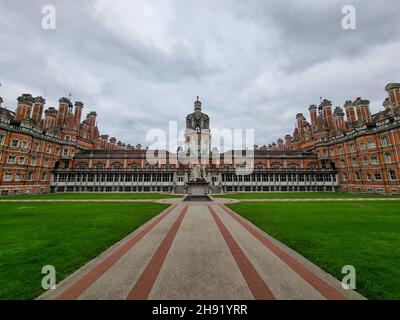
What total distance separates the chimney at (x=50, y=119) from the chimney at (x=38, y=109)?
59.2 inches

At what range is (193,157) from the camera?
6044 cm

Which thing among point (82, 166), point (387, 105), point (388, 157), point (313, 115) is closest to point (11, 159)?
point (82, 166)

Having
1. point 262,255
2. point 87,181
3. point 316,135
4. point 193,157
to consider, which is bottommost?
point 262,255

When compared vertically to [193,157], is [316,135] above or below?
above

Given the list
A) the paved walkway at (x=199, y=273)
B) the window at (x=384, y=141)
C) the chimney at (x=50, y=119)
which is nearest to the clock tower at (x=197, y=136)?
the chimney at (x=50, y=119)

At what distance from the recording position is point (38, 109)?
178ft

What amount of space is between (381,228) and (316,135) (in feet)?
205

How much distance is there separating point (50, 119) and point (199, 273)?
71.2m

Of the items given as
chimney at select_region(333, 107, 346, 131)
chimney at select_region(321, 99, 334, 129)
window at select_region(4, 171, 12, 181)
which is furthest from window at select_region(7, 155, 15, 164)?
chimney at select_region(321, 99, 334, 129)

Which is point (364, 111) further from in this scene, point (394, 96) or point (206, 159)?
point (206, 159)

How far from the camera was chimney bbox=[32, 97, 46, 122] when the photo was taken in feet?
176

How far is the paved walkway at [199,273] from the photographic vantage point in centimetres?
427
